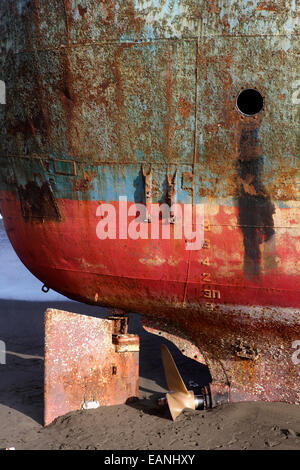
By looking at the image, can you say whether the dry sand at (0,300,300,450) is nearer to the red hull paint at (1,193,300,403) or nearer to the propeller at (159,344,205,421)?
the propeller at (159,344,205,421)

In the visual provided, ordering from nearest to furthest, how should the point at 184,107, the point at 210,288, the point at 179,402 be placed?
1. the point at 184,107
2. the point at 210,288
3. the point at 179,402

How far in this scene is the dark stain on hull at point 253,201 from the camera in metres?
4.14

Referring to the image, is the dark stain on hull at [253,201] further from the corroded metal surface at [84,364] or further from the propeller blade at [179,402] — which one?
the corroded metal surface at [84,364]

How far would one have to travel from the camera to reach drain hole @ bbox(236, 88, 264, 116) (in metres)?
4.15

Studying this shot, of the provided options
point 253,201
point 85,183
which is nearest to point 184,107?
point 253,201

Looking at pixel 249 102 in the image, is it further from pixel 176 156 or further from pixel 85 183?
pixel 85 183

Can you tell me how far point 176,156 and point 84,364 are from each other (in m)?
2.32

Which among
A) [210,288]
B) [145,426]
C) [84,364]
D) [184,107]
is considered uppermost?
[184,107]

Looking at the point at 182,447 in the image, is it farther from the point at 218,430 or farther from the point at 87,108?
the point at 87,108

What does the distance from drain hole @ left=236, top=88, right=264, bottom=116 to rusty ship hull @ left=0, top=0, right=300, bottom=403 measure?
96 millimetres

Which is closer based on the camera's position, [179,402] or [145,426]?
[145,426]

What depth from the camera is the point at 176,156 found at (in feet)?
14.1

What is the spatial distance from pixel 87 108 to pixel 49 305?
6.96 m

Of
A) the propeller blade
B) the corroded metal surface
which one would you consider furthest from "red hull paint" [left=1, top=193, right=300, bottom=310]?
the propeller blade
